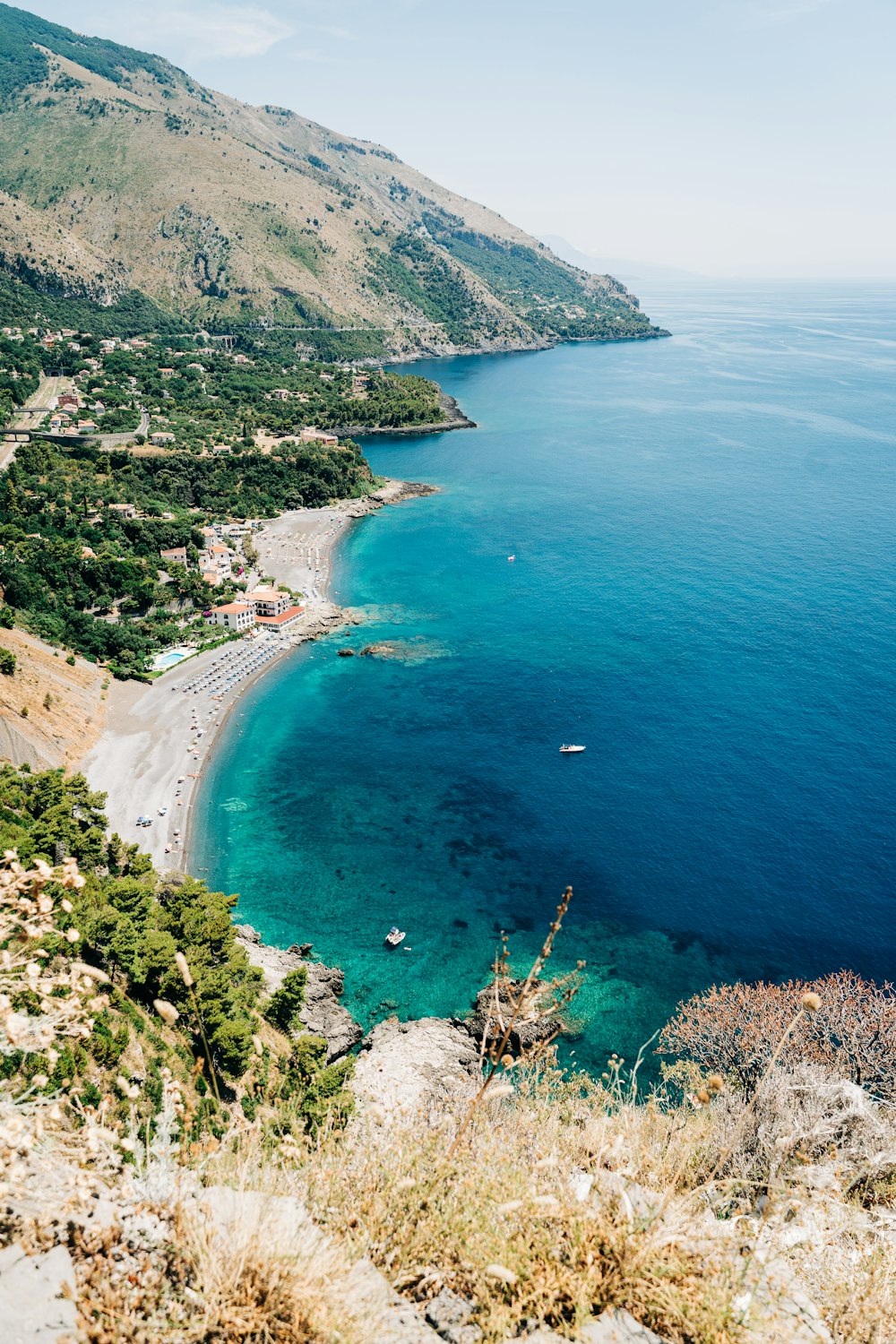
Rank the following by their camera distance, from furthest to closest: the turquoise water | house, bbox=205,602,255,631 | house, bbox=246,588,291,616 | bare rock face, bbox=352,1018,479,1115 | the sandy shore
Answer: house, bbox=246,588,291,616 < house, bbox=205,602,255,631 < the sandy shore < the turquoise water < bare rock face, bbox=352,1018,479,1115

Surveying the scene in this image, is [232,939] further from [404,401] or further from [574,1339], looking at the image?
[404,401]

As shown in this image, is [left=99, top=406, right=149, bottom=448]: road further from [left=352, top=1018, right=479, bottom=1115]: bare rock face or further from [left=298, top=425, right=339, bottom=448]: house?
Result: [left=352, top=1018, right=479, bottom=1115]: bare rock face

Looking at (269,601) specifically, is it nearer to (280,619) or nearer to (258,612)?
(258,612)

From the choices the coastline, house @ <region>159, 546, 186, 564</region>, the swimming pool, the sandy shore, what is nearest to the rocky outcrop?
the sandy shore

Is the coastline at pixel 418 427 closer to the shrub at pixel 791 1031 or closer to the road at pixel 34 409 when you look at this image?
the road at pixel 34 409

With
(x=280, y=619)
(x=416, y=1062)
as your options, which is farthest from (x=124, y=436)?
(x=416, y=1062)
